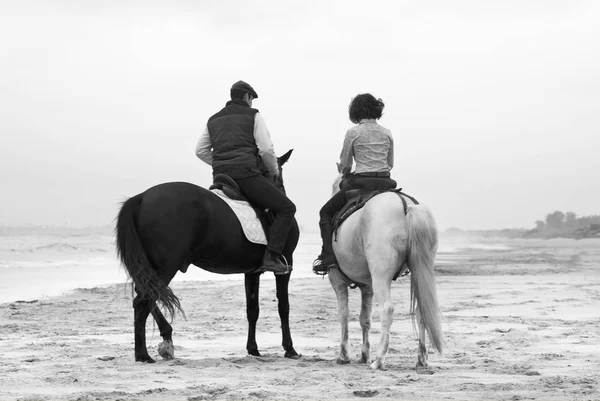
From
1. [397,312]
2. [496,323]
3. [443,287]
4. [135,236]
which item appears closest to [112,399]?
[135,236]

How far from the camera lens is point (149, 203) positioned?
6.35m

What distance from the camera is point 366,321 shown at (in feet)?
22.2

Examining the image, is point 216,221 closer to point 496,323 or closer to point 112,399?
point 112,399

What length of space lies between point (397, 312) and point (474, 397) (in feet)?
19.7

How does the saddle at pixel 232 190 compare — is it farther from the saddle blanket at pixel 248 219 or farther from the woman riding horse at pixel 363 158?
the woman riding horse at pixel 363 158

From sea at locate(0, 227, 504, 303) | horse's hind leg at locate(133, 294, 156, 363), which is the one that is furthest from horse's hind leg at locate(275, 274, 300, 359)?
sea at locate(0, 227, 504, 303)

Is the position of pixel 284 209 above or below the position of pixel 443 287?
above

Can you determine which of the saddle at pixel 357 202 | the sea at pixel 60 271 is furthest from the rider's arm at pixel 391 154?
the sea at pixel 60 271

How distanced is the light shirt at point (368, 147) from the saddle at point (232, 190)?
0.94m

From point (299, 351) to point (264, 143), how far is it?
2070mm

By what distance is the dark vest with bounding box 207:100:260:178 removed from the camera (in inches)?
282

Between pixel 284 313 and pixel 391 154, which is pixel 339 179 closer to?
pixel 391 154

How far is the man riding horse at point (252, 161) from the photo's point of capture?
7129 mm

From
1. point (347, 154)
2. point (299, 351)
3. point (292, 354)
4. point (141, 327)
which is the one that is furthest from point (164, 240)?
point (299, 351)
